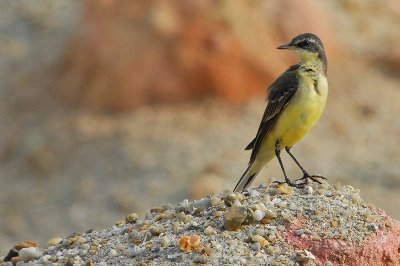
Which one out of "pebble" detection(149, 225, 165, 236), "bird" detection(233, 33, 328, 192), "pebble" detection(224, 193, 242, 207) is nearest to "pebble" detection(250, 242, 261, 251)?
"pebble" detection(224, 193, 242, 207)

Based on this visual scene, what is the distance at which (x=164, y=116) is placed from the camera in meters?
18.2

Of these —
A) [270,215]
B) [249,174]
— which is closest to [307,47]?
[249,174]

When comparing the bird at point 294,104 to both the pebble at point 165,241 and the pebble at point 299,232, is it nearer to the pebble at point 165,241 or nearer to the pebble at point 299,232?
the pebble at point 299,232

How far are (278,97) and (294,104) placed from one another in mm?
167

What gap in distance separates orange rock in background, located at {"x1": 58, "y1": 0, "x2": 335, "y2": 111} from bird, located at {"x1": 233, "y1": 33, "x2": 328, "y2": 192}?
7.57 m

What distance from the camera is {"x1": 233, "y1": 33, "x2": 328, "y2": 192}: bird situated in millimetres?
10023

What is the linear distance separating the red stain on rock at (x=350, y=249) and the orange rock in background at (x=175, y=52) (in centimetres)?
1019

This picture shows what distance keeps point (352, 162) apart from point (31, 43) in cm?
680

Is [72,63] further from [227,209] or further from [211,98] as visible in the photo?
[227,209]

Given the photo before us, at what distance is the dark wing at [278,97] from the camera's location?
10078 mm

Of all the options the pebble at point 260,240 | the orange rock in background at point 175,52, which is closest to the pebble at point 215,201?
the pebble at point 260,240

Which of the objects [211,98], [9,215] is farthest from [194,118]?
[9,215]

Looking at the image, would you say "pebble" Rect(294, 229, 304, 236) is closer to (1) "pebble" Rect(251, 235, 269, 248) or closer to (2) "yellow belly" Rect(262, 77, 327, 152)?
(1) "pebble" Rect(251, 235, 269, 248)

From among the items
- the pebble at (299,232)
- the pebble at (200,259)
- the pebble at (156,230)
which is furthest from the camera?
the pebble at (156,230)
